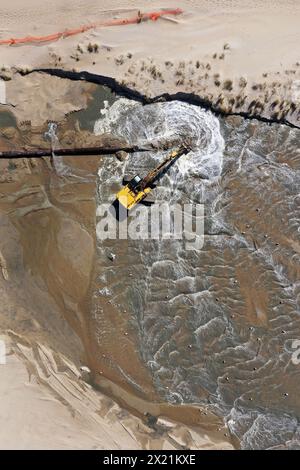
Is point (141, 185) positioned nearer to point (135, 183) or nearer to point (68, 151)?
point (135, 183)

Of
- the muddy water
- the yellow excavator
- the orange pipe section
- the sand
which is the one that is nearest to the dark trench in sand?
the muddy water

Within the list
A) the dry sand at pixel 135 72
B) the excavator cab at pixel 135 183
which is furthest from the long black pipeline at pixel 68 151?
the dry sand at pixel 135 72

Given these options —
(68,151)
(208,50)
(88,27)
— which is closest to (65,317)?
(68,151)

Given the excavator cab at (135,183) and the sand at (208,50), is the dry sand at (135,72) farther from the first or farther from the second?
the excavator cab at (135,183)

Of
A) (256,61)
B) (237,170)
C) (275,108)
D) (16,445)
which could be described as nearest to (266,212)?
(237,170)

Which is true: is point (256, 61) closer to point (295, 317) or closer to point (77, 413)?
point (295, 317)

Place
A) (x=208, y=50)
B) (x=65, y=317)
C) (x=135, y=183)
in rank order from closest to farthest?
(x=135, y=183) < (x=208, y=50) < (x=65, y=317)

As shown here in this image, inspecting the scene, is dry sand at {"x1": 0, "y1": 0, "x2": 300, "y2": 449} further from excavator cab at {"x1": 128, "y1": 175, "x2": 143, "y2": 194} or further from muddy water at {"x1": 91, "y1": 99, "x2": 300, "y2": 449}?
excavator cab at {"x1": 128, "y1": 175, "x2": 143, "y2": 194}
